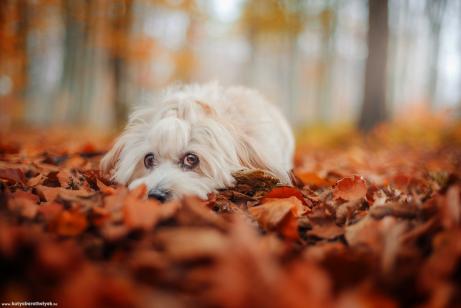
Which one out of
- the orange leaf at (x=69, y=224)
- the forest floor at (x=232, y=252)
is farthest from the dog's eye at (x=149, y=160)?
the orange leaf at (x=69, y=224)

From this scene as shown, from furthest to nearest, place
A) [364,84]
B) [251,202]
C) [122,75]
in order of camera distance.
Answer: [122,75] → [364,84] → [251,202]

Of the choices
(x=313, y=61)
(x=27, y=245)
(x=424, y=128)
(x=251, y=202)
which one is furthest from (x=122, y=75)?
(x=313, y=61)

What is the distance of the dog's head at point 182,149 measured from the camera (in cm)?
293

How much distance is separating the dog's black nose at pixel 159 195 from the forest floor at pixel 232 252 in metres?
0.11

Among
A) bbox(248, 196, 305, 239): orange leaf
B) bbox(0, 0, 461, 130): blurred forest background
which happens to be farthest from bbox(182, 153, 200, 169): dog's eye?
bbox(0, 0, 461, 130): blurred forest background

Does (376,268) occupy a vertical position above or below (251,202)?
above

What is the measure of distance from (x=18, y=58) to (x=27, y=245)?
68.9 ft

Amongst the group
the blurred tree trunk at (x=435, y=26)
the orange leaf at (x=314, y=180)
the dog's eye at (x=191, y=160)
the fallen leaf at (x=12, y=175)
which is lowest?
the orange leaf at (x=314, y=180)

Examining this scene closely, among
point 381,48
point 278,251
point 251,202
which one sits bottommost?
point 251,202

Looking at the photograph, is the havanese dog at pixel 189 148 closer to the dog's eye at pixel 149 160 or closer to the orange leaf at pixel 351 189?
the dog's eye at pixel 149 160

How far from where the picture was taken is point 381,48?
10109 mm

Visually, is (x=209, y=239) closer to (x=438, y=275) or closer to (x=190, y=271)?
(x=190, y=271)

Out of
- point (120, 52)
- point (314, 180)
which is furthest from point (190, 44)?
point (314, 180)

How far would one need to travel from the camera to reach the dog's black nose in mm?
2400
